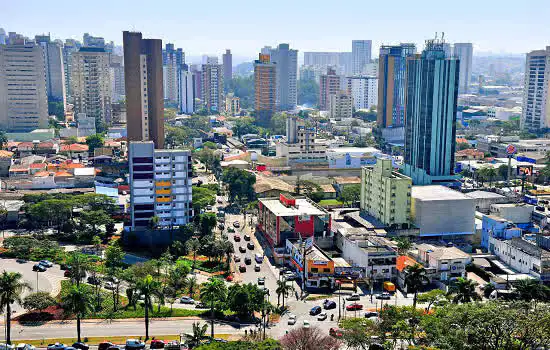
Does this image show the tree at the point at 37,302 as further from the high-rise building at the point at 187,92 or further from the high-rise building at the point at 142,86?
the high-rise building at the point at 187,92

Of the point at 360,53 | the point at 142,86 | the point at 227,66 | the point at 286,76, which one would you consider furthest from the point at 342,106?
the point at 360,53

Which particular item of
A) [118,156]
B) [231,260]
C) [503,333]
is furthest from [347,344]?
[118,156]

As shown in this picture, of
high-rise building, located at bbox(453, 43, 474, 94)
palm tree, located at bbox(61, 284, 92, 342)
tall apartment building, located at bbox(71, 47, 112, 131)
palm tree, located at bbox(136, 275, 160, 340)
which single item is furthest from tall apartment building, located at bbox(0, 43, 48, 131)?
high-rise building, located at bbox(453, 43, 474, 94)

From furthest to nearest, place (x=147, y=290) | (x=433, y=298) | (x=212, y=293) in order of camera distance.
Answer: (x=433, y=298)
(x=212, y=293)
(x=147, y=290)

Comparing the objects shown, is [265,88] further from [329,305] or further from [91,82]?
[329,305]

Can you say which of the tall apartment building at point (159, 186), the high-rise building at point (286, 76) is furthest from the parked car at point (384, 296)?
the high-rise building at point (286, 76)

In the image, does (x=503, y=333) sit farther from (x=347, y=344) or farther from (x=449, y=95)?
(x=449, y=95)

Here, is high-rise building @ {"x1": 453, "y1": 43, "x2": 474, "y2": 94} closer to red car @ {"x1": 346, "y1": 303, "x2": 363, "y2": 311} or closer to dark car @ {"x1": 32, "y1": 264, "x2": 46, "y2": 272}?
red car @ {"x1": 346, "y1": 303, "x2": 363, "y2": 311}
